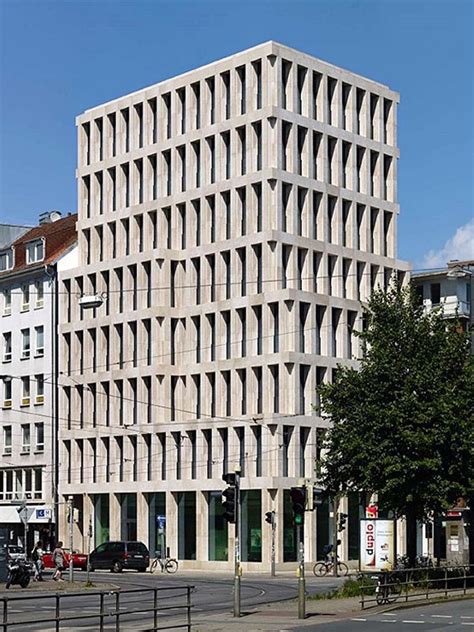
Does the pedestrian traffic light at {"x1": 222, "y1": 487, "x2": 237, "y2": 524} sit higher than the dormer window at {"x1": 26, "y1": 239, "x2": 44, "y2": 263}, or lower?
lower

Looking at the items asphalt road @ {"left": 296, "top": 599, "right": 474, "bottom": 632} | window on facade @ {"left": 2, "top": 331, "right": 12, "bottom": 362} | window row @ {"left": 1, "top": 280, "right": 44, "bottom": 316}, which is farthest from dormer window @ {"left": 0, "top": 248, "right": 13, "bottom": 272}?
asphalt road @ {"left": 296, "top": 599, "right": 474, "bottom": 632}

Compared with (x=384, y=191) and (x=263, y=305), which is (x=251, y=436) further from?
(x=384, y=191)

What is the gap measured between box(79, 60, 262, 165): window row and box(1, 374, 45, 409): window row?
14.9 m

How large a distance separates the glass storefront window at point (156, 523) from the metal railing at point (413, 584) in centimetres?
4050

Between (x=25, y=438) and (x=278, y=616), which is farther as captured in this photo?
(x=25, y=438)

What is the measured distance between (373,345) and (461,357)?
2920mm

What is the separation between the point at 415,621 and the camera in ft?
107

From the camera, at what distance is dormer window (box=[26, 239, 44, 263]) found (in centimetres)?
9581

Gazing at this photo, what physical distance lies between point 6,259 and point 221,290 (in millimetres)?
23966

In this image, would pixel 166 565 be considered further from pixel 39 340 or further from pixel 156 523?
pixel 39 340

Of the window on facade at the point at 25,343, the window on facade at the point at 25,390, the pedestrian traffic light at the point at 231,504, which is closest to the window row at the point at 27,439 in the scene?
the window on facade at the point at 25,390

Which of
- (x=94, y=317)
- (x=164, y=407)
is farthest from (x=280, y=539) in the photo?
(x=94, y=317)

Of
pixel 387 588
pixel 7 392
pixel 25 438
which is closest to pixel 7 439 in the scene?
pixel 25 438

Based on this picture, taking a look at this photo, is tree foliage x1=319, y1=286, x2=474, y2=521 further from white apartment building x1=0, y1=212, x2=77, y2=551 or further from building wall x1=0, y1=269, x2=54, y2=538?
building wall x1=0, y1=269, x2=54, y2=538
